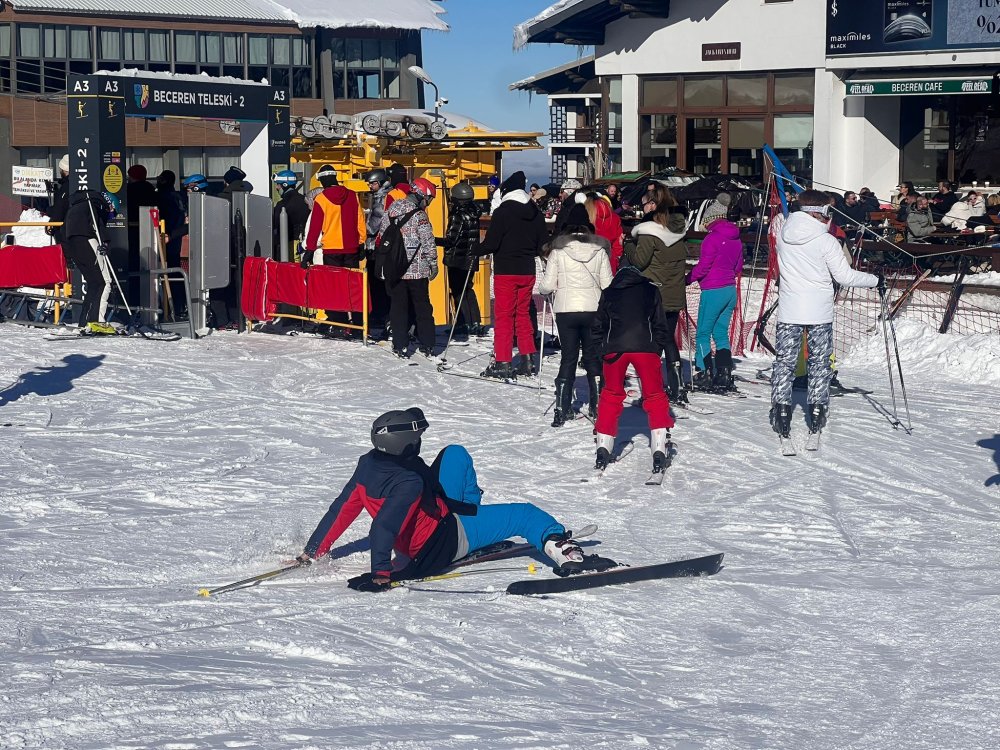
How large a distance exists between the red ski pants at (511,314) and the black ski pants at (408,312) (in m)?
1.21

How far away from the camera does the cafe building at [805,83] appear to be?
25.2 m

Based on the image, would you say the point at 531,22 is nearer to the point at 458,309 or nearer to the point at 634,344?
the point at 458,309

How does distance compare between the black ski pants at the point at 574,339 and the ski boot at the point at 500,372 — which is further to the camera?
the ski boot at the point at 500,372

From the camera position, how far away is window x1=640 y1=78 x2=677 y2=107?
28797 mm

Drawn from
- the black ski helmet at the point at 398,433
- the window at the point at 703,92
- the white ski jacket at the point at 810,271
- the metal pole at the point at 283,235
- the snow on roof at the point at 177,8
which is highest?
the snow on roof at the point at 177,8

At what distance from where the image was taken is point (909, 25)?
25.4 metres

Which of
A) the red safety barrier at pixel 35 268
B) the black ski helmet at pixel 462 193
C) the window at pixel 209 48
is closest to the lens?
the black ski helmet at pixel 462 193

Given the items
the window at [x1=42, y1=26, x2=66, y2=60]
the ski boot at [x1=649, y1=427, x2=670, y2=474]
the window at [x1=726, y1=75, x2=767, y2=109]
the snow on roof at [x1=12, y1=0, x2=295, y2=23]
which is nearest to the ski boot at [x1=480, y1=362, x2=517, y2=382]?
the ski boot at [x1=649, y1=427, x2=670, y2=474]

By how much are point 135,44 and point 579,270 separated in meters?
36.5

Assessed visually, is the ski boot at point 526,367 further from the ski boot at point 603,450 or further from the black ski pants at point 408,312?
the ski boot at point 603,450

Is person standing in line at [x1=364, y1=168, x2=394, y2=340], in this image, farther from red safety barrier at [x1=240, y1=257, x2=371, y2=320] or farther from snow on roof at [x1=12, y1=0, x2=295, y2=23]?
snow on roof at [x1=12, y1=0, x2=295, y2=23]

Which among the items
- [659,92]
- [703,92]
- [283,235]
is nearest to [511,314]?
[283,235]

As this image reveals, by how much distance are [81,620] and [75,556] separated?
3.78 feet

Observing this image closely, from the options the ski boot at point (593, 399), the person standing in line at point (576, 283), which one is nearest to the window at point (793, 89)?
the ski boot at point (593, 399)
